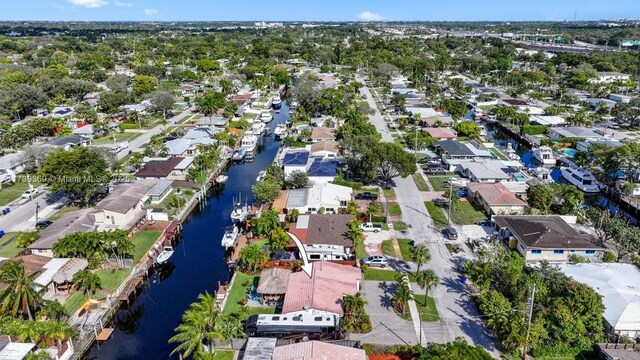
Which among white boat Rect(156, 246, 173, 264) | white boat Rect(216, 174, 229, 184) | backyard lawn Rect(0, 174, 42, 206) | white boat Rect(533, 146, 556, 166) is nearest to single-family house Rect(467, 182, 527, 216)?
white boat Rect(533, 146, 556, 166)

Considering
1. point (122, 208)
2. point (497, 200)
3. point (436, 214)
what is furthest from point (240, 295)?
point (497, 200)

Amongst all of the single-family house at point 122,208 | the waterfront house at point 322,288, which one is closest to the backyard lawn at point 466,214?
the waterfront house at point 322,288

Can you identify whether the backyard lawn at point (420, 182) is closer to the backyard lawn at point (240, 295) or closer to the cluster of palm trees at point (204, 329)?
the backyard lawn at point (240, 295)

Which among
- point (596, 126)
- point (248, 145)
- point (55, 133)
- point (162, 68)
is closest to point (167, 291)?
point (248, 145)

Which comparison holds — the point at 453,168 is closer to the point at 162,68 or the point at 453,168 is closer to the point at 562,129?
the point at 562,129

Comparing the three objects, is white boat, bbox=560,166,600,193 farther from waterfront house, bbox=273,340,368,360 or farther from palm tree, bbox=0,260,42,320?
palm tree, bbox=0,260,42,320

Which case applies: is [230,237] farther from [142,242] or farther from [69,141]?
[69,141]
